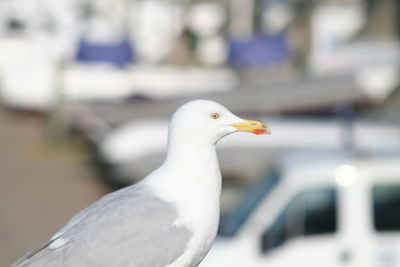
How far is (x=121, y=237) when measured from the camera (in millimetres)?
3516

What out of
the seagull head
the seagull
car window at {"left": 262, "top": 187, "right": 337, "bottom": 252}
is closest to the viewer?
the seagull

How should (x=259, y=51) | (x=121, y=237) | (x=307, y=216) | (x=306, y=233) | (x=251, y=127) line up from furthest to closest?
(x=259, y=51) < (x=307, y=216) < (x=306, y=233) < (x=251, y=127) < (x=121, y=237)

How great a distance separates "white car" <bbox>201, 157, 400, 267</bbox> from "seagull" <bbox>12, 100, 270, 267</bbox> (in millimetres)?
2402

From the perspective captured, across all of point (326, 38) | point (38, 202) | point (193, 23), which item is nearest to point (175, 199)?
point (38, 202)

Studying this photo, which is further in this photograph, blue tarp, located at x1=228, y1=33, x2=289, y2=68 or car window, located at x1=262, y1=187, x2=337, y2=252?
blue tarp, located at x1=228, y1=33, x2=289, y2=68

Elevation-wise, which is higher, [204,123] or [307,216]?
[204,123]

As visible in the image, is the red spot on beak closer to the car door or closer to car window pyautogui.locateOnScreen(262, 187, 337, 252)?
the car door

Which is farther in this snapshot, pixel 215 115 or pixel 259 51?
pixel 259 51

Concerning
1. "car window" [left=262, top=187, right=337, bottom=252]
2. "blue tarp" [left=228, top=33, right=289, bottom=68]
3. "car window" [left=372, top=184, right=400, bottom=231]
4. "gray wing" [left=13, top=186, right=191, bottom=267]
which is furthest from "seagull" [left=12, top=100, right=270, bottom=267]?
"blue tarp" [left=228, top=33, right=289, bottom=68]

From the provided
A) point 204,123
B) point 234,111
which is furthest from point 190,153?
point 234,111

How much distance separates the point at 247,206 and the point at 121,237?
3150 millimetres

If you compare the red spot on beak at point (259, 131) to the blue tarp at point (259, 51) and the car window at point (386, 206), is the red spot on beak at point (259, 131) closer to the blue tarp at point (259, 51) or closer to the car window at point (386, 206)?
the car window at point (386, 206)

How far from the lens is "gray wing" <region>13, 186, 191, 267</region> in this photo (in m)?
3.46

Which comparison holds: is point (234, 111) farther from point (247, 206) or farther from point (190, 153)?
point (190, 153)
